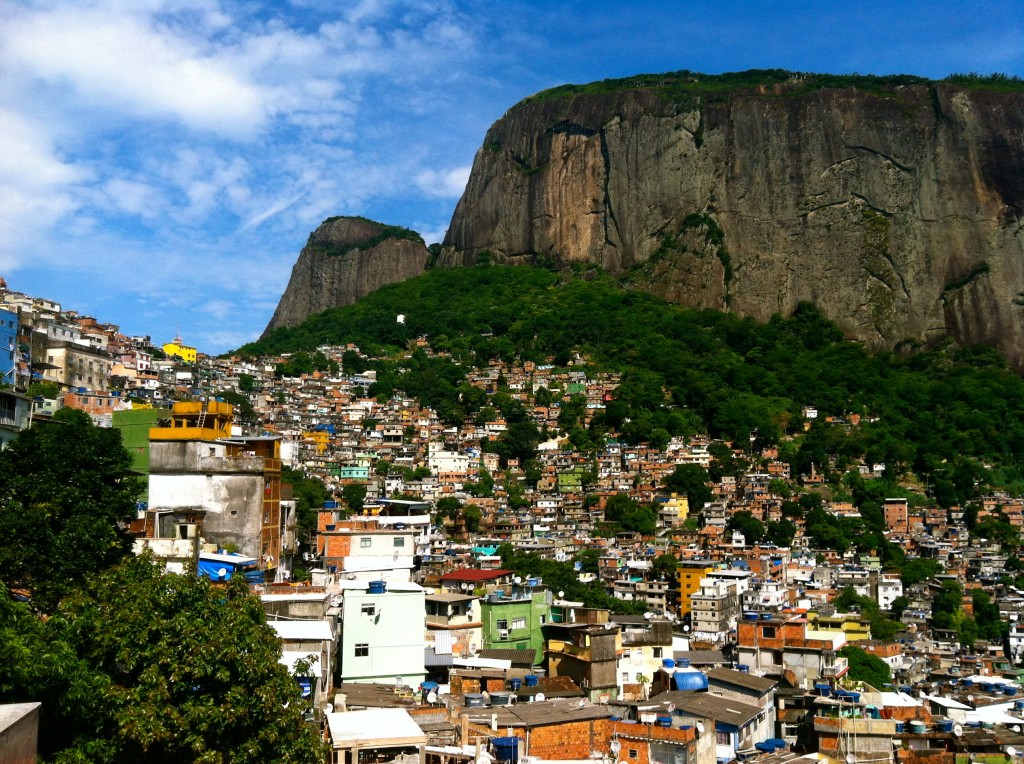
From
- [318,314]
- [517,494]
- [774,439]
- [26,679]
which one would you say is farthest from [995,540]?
[318,314]

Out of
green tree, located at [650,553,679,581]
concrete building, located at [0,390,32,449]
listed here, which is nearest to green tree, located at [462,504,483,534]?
green tree, located at [650,553,679,581]

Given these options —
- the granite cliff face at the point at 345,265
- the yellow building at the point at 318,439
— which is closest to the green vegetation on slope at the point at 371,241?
the granite cliff face at the point at 345,265

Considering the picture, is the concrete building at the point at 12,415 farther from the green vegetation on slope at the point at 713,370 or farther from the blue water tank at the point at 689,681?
the green vegetation on slope at the point at 713,370

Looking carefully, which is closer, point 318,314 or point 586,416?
point 586,416

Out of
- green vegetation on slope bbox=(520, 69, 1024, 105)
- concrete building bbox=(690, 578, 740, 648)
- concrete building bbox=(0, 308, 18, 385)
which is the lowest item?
concrete building bbox=(690, 578, 740, 648)

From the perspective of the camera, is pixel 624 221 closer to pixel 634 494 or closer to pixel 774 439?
pixel 774 439

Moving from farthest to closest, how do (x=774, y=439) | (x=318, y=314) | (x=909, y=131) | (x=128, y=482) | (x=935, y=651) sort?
1. (x=318, y=314)
2. (x=909, y=131)
3. (x=774, y=439)
4. (x=935, y=651)
5. (x=128, y=482)

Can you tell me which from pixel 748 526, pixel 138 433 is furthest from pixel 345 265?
pixel 138 433

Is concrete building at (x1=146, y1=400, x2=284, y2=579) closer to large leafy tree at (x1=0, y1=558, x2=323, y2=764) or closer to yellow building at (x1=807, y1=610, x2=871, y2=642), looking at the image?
large leafy tree at (x1=0, y1=558, x2=323, y2=764)
